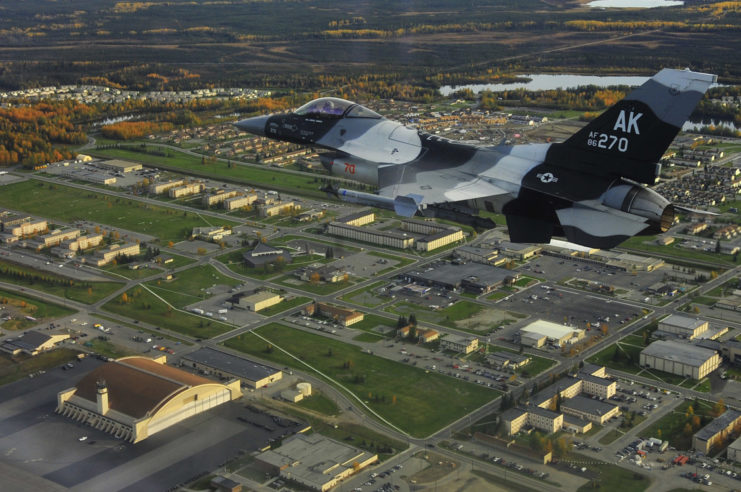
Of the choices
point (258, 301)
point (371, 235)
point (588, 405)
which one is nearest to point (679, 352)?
point (588, 405)

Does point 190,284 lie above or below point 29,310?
above

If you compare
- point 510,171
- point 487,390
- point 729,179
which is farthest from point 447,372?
point 729,179

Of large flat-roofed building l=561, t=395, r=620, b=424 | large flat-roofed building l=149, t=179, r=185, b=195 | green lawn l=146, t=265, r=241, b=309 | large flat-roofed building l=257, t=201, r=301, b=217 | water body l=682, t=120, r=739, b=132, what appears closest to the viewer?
large flat-roofed building l=561, t=395, r=620, b=424

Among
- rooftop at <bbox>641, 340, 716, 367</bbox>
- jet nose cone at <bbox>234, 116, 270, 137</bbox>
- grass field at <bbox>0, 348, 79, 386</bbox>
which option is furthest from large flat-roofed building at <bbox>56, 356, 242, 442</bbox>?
rooftop at <bbox>641, 340, 716, 367</bbox>

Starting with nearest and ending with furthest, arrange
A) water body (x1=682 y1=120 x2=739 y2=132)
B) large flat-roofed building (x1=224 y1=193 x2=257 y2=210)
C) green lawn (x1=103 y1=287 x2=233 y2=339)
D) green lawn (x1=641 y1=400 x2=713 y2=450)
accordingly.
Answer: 1. green lawn (x1=641 y1=400 x2=713 y2=450)
2. green lawn (x1=103 y1=287 x2=233 y2=339)
3. large flat-roofed building (x1=224 y1=193 x2=257 y2=210)
4. water body (x1=682 y1=120 x2=739 y2=132)

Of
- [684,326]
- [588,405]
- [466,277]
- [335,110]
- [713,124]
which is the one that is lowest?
[588,405]

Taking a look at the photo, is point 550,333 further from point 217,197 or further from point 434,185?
point 217,197

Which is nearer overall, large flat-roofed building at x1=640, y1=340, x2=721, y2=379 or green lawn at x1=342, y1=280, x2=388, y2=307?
large flat-roofed building at x1=640, y1=340, x2=721, y2=379

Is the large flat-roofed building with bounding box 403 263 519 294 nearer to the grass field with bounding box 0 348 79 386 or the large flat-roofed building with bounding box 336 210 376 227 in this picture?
the large flat-roofed building with bounding box 336 210 376 227
